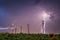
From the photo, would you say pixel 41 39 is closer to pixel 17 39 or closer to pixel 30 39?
pixel 30 39

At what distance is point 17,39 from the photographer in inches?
222

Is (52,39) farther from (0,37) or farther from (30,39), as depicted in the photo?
(0,37)

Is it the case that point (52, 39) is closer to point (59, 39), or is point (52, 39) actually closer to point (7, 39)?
point (59, 39)

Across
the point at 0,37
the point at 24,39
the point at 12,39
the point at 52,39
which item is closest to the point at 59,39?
the point at 52,39

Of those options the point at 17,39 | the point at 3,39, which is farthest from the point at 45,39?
the point at 3,39

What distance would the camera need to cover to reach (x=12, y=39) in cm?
563

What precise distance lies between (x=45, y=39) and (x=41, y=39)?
182 millimetres

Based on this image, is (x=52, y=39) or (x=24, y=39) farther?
(x=24, y=39)

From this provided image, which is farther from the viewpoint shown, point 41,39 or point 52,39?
point 41,39

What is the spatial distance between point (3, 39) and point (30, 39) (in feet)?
3.01

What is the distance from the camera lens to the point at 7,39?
18.1 feet

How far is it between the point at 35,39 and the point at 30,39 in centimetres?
21

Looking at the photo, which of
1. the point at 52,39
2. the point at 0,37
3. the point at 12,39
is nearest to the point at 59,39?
the point at 52,39

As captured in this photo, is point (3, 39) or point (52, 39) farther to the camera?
point (3, 39)
